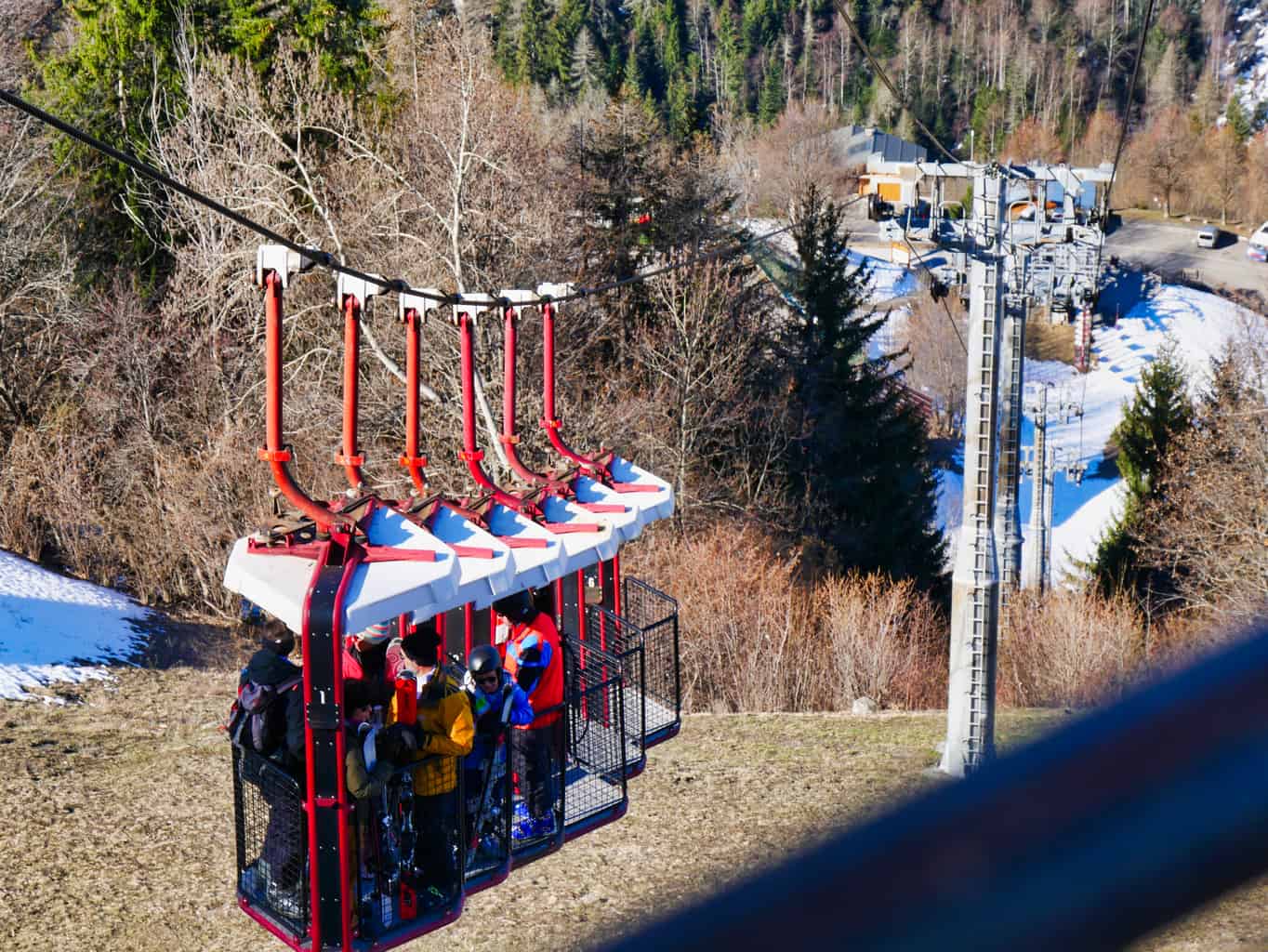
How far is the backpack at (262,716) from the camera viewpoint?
7.40 meters

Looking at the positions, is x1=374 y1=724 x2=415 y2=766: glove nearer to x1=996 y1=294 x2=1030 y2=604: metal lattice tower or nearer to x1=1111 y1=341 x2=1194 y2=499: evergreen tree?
x1=996 y1=294 x2=1030 y2=604: metal lattice tower

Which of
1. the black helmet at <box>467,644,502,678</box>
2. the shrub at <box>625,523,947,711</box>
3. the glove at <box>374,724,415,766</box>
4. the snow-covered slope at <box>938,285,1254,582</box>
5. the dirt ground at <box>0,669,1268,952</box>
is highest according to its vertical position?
the black helmet at <box>467,644,502,678</box>

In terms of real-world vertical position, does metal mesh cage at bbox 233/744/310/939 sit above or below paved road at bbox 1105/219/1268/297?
above

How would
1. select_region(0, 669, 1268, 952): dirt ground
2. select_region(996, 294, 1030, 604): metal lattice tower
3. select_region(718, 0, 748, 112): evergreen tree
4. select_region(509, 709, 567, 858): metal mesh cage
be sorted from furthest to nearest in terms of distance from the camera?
select_region(718, 0, 748, 112): evergreen tree → select_region(996, 294, 1030, 604): metal lattice tower → select_region(0, 669, 1268, 952): dirt ground → select_region(509, 709, 567, 858): metal mesh cage

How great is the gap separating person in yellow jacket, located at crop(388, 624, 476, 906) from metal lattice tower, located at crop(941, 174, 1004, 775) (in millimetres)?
7985

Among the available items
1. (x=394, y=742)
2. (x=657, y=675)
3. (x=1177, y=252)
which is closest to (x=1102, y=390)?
(x=1177, y=252)

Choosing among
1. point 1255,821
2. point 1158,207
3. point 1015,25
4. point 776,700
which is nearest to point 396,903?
point 1255,821

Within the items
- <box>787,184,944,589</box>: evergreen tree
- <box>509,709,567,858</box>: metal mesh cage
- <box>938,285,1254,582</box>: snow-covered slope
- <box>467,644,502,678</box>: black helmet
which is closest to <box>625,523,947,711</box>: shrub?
<box>787,184,944,589</box>: evergreen tree

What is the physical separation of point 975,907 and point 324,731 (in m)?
6.67

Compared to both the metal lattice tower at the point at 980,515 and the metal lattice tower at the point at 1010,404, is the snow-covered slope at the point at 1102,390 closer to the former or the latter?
the metal lattice tower at the point at 1010,404

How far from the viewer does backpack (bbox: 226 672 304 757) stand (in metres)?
7.40

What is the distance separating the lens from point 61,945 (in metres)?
9.77

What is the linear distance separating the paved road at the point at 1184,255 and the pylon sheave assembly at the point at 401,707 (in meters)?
77.7

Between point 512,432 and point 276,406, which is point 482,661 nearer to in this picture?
point 276,406
